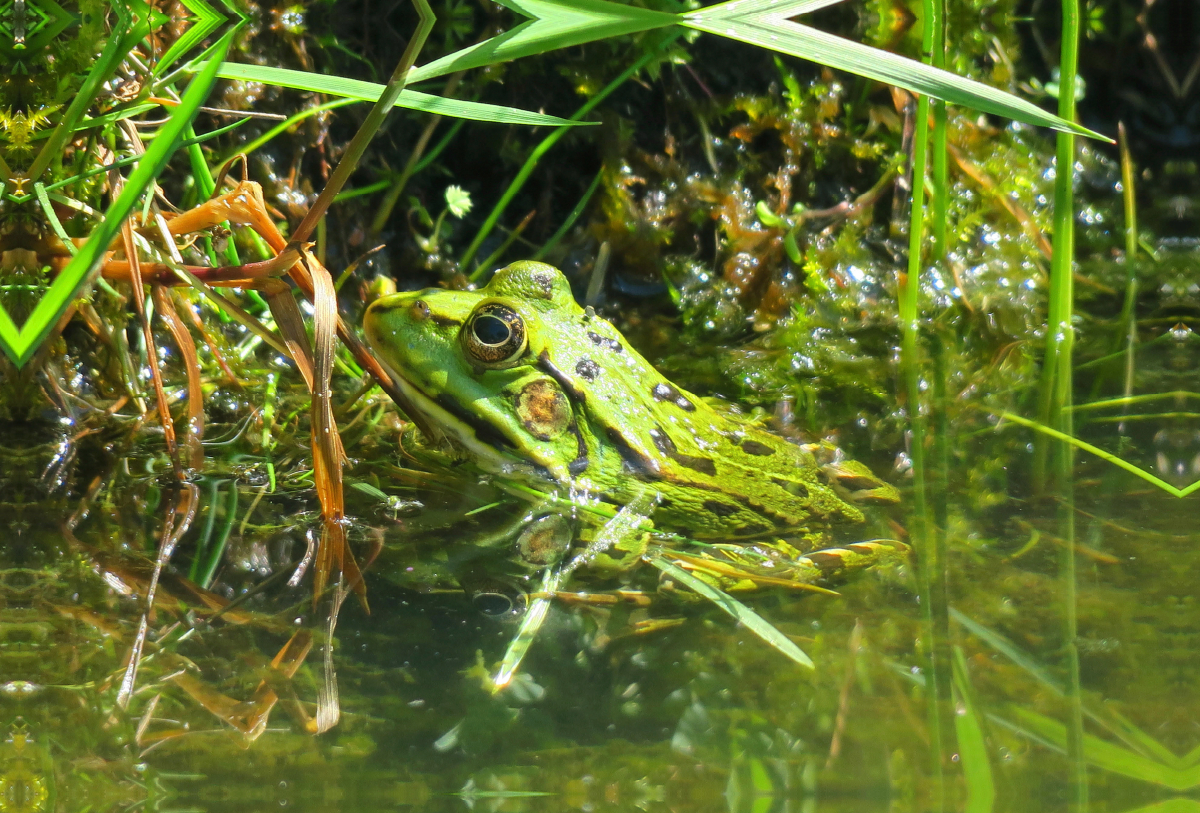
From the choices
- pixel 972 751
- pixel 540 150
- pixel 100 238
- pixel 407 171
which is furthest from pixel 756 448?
pixel 100 238

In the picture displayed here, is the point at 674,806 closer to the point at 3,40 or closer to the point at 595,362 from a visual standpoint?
the point at 595,362

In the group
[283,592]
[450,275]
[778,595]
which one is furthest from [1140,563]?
[450,275]

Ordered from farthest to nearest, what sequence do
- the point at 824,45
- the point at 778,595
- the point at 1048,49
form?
the point at 1048,49 → the point at 778,595 → the point at 824,45

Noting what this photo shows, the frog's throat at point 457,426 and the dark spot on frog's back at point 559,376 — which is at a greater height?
the dark spot on frog's back at point 559,376

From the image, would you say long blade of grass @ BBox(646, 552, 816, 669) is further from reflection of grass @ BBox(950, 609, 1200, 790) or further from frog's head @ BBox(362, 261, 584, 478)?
frog's head @ BBox(362, 261, 584, 478)

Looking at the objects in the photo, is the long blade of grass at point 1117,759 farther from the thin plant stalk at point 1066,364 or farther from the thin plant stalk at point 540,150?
the thin plant stalk at point 540,150

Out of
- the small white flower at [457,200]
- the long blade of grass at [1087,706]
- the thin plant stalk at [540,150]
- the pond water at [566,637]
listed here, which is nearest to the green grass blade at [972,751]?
the pond water at [566,637]

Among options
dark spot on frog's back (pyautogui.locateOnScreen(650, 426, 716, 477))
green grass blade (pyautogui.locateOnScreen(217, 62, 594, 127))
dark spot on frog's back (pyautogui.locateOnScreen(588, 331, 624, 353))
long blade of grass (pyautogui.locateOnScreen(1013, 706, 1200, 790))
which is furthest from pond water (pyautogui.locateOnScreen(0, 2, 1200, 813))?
green grass blade (pyautogui.locateOnScreen(217, 62, 594, 127))
